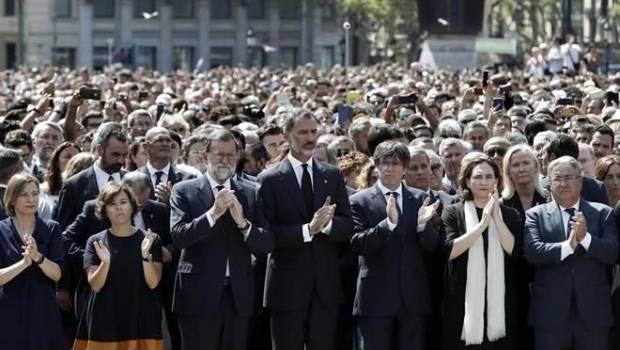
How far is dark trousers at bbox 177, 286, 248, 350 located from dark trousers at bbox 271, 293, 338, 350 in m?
0.36

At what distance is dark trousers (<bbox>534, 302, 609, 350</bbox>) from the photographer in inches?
539

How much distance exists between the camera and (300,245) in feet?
46.1

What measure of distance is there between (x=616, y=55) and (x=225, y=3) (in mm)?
49203

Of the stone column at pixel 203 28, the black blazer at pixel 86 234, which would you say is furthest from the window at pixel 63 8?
the black blazer at pixel 86 234

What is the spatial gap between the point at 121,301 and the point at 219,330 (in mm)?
780

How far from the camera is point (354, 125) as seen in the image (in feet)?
62.6

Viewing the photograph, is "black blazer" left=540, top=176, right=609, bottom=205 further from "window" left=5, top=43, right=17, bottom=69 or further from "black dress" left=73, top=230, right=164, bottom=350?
"window" left=5, top=43, right=17, bottom=69

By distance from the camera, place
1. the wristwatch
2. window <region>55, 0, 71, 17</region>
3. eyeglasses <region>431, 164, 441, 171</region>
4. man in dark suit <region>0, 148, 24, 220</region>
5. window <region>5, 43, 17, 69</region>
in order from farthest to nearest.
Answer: window <region>5, 43, 17, 69</region> → window <region>55, 0, 71, 17</region> → eyeglasses <region>431, 164, 441, 171</region> → man in dark suit <region>0, 148, 24, 220</region> → the wristwatch

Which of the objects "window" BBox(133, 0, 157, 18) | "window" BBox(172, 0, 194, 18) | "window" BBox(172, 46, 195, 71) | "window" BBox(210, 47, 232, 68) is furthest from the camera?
"window" BBox(172, 0, 194, 18)

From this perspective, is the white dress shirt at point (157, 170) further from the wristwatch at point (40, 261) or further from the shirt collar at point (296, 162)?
the wristwatch at point (40, 261)

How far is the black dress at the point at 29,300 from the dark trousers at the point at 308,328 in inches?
69.8

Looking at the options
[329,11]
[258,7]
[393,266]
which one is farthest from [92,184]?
[329,11]

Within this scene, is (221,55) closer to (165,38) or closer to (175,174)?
(165,38)

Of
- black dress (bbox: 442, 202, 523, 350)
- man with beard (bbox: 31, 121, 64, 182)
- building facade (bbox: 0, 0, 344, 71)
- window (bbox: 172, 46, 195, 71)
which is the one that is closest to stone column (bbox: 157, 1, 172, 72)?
building facade (bbox: 0, 0, 344, 71)
